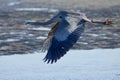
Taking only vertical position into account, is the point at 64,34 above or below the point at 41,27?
above

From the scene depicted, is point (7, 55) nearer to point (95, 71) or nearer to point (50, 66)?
point (50, 66)

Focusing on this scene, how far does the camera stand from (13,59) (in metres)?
10.7

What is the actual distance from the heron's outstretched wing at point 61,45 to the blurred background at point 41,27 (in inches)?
235

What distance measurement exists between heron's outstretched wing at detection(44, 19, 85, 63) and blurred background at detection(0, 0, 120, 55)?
19.6 ft

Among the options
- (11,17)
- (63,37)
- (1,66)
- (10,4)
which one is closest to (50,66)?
(1,66)

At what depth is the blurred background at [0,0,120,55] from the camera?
12508mm

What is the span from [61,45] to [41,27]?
375 inches

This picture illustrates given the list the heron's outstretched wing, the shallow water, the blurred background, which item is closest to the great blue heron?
the heron's outstretched wing

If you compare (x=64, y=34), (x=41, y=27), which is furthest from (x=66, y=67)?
(x=41, y=27)

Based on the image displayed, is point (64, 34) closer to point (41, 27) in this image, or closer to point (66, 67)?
point (66, 67)

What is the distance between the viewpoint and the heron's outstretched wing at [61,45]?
5.60 meters

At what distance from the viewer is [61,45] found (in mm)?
5648

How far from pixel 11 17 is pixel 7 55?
6460mm

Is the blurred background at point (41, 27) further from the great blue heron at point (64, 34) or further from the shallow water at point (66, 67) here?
the great blue heron at point (64, 34)
